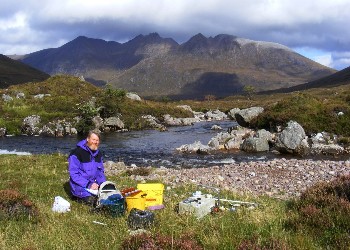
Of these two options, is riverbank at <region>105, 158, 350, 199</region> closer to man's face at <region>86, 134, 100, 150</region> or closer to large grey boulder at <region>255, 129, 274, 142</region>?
man's face at <region>86, 134, 100, 150</region>

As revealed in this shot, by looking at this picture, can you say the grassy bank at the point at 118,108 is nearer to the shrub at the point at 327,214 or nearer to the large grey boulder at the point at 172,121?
the large grey boulder at the point at 172,121

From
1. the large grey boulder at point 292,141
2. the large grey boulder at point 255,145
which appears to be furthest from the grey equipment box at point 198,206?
the large grey boulder at point 255,145

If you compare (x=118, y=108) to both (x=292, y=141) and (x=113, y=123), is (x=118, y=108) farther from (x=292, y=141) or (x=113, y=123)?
(x=292, y=141)

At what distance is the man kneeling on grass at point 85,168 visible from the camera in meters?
12.8

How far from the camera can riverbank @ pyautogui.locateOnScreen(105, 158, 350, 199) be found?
18422 mm

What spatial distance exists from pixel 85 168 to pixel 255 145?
2625 centimetres

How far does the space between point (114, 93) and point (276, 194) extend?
186 ft

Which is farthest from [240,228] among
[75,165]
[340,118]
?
[340,118]

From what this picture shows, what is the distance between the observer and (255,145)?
122ft

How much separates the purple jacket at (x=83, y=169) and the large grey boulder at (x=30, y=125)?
47937 millimetres

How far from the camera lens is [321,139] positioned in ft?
128

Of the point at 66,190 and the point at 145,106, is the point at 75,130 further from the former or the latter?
the point at 66,190

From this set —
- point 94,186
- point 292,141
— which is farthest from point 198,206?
point 292,141

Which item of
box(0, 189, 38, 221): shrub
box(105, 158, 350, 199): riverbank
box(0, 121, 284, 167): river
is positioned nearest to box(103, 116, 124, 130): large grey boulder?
box(0, 121, 284, 167): river
